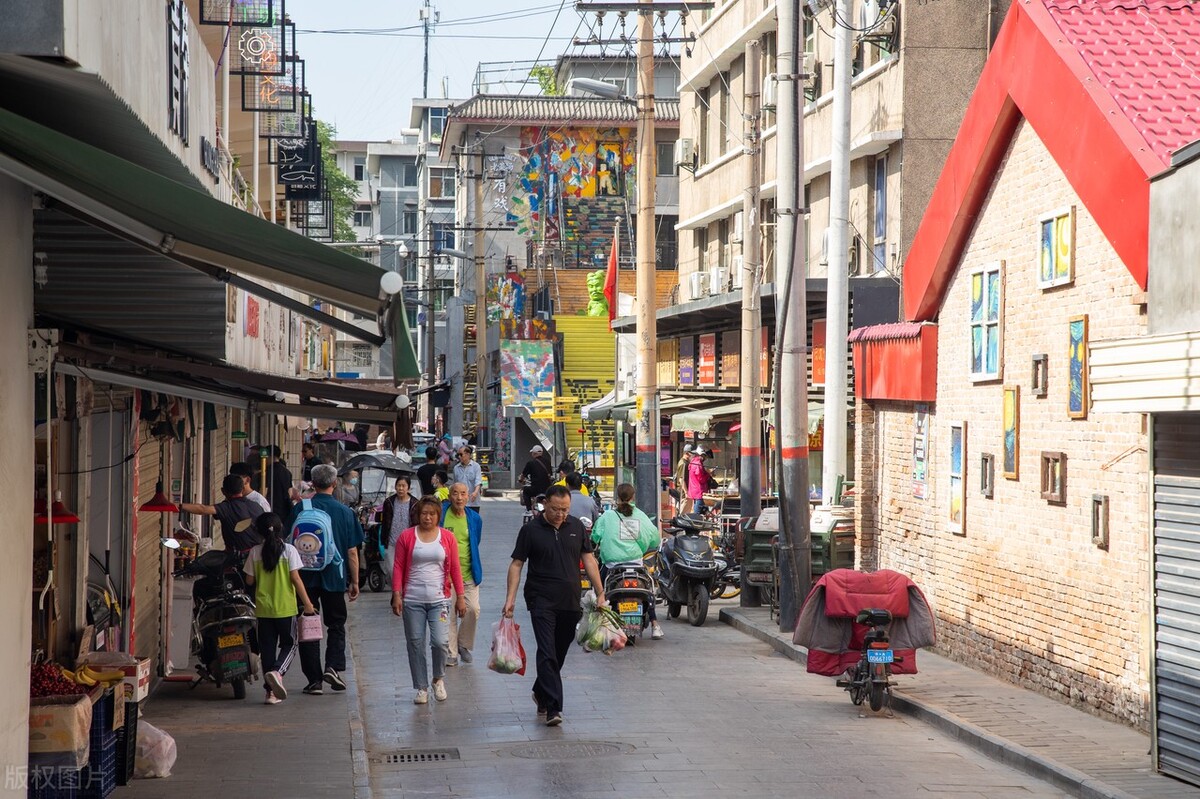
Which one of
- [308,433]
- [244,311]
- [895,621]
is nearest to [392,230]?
[308,433]

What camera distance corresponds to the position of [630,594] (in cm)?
1759

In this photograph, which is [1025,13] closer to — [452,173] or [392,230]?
[452,173]

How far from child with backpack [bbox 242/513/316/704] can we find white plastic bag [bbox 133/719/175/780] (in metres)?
3.14

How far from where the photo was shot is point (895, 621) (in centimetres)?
1362

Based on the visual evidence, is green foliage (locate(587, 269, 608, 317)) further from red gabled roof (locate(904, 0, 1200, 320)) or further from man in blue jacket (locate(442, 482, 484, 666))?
man in blue jacket (locate(442, 482, 484, 666))

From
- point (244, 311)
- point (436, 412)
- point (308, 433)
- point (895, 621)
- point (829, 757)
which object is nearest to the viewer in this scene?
point (829, 757)

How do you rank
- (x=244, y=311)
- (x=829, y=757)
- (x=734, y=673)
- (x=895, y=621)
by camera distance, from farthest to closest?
(x=244, y=311)
(x=734, y=673)
(x=895, y=621)
(x=829, y=757)

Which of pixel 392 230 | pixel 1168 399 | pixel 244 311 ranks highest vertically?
pixel 392 230

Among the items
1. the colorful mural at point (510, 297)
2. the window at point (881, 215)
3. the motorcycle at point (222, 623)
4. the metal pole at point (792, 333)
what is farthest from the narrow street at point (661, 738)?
the colorful mural at point (510, 297)

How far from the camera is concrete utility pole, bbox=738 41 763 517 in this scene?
23.5 metres

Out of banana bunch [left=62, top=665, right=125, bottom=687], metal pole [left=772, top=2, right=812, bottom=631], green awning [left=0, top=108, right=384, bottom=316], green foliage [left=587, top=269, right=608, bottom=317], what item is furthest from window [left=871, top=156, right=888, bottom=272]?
green foliage [left=587, top=269, right=608, bottom=317]

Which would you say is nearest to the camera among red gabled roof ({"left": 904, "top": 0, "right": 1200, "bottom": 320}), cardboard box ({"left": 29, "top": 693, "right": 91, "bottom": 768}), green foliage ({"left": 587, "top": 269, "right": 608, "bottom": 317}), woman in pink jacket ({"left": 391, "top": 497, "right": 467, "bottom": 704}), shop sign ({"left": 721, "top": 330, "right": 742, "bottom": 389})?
cardboard box ({"left": 29, "top": 693, "right": 91, "bottom": 768})

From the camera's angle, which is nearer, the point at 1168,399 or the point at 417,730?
the point at 1168,399

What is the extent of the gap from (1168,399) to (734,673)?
23.3 ft
